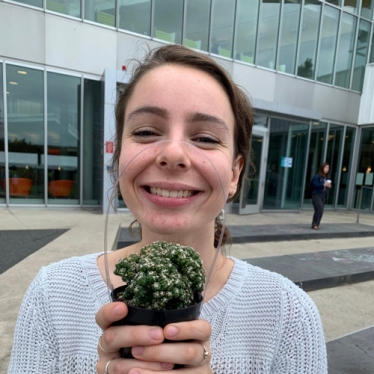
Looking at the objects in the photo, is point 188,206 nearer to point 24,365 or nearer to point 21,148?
point 24,365

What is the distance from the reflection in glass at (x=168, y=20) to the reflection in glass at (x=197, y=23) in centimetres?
28

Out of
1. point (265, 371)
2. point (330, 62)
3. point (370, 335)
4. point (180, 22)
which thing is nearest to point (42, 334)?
point (265, 371)

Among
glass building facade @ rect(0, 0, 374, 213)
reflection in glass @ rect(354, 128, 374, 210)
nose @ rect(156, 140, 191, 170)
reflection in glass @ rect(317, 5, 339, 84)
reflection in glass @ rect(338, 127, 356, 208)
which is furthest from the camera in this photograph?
reflection in glass @ rect(338, 127, 356, 208)

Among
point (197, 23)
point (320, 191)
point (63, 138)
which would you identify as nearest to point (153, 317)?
point (320, 191)

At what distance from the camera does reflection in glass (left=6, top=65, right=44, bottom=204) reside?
8.35 meters

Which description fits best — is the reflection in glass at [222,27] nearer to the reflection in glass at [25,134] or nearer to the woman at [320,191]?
the woman at [320,191]

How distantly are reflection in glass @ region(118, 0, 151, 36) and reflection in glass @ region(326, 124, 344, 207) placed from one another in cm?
907

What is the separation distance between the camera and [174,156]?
937mm

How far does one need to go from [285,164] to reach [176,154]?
35.0 ft

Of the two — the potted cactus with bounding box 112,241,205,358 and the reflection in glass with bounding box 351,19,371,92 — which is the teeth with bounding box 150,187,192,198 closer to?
the potted cactus with bounding box 112,241,205,358

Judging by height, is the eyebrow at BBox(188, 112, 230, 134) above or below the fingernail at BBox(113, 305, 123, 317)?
above

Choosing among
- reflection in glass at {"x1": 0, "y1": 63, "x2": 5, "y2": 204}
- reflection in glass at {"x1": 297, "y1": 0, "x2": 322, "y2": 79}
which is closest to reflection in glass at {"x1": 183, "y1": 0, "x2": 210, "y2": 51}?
reflection in glass at {"x1": 297, "y1": 0, "x2": 322, "y2": 79}

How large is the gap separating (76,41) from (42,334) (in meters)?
9.20

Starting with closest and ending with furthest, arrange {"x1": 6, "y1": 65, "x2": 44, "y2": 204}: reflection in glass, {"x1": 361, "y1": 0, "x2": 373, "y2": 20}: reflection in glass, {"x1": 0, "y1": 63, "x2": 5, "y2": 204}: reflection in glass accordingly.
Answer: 1. {"x1": 0, "y1": 63, "x2": 5, "y2": 204}: reflection in glass
2. {"x1": 6, "y1": 65, "x2": 44, "y2": 204}: reflection in glass
3. {"x1": 361, "y1": 0, "x2": 373, "y2": 20}: reflection in glass
